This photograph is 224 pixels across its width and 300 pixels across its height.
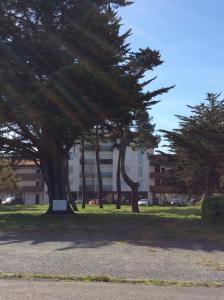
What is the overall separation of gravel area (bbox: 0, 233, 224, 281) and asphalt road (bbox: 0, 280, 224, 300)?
1.09m

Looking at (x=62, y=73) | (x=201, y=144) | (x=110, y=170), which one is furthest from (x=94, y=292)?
(x=110, y=170)

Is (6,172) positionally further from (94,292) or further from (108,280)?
(94,292)

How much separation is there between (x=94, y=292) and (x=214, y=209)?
52.3ft

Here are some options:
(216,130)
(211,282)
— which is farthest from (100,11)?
(211,282)

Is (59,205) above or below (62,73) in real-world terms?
below

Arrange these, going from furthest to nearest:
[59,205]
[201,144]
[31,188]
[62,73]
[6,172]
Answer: [31,188] → [6,172] → [201,144] → [59,205] → [62,73]

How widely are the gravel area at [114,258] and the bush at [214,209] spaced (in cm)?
709

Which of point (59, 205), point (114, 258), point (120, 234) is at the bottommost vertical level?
point (114, 258)

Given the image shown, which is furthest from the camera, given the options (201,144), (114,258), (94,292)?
(201,144)

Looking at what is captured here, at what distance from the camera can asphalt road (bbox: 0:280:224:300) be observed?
8.37 metres

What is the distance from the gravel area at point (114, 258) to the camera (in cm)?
1074

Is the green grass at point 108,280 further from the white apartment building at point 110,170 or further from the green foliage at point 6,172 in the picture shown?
the white apartment building at point 110,170

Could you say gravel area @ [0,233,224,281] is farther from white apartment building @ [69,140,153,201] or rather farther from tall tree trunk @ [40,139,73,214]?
white apartment building @ [69,140,153,201]

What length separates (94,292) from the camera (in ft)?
28.7
